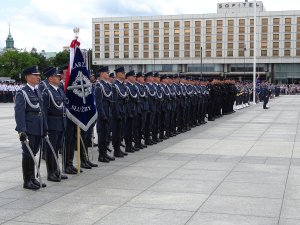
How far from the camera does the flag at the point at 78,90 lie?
29.1 feet

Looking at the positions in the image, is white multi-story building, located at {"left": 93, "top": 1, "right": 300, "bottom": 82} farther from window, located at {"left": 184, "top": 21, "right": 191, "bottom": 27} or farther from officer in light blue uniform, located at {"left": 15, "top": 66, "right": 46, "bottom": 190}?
officer in light blue uniform, located at {"left": 15, "top": 66, "right": 46, "bottom": 190}

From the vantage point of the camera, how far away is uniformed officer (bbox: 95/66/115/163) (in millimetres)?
9945

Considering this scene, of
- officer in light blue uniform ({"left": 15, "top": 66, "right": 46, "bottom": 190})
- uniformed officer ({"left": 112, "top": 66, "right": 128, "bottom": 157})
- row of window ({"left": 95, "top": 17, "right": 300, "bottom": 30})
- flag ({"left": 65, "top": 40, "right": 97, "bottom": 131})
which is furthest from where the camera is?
row of window ({"left": 95, "top": 17, "right": 300, "bottom": 30})

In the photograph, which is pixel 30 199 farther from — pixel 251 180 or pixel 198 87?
pixel 198 87

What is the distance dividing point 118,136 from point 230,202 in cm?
451

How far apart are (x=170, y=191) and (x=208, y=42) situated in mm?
83517

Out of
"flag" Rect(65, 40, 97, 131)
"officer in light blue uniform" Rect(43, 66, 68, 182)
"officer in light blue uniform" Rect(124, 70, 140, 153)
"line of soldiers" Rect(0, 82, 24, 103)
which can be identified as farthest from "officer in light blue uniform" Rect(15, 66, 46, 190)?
"line of soldiers" Rect(0, 82, 24, 103)

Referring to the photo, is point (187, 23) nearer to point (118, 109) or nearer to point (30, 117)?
point (118, 109)

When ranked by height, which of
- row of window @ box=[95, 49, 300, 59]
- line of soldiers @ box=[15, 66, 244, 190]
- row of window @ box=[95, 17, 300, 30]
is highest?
row of window @ box=[95, 17, 300, 30]

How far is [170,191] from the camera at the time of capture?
730cm

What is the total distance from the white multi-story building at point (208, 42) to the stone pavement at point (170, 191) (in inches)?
3063

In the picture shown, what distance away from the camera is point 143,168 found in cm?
927

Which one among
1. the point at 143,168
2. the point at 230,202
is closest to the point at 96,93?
the point at 143,168

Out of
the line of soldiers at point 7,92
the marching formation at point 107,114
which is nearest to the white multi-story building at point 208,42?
the line of soldiers at point 7,92
